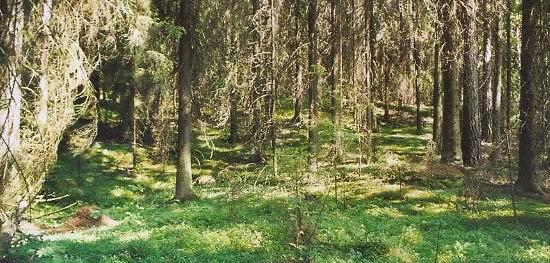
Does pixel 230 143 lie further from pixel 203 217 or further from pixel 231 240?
pixel 231 240

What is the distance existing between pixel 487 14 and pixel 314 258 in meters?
12.3

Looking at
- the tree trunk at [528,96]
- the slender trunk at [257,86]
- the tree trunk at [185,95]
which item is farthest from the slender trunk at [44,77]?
the tree trunk at [528,96]

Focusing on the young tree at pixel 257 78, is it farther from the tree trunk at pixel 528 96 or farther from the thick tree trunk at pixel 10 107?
the thick tree trunk at pixel 10 107

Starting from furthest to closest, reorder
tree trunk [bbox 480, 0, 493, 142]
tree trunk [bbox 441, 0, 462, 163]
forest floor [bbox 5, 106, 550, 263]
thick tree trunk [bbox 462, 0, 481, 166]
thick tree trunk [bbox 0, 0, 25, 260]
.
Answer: tree trunk [bbox 480, 0, 493, 142], tree trunk [bbox 441, 0, 462, 163], thick tree trunk [bbox 462, 0, 481, 166], forest floor [bbox 5, 106, 550, 263], thick tree trunk [bbox 0, 0, 25, 260]

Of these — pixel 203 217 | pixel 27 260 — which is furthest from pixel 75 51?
pixel 203 217

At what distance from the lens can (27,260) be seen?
8.37 meters

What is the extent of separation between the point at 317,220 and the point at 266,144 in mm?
11259

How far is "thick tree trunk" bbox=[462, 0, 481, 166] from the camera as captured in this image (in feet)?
51.5

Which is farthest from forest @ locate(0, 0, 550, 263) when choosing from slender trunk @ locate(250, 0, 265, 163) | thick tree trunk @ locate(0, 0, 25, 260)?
slender trunk @ locate(250, 0, 265, 163)

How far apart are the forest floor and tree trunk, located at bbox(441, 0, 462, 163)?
0.62 meters

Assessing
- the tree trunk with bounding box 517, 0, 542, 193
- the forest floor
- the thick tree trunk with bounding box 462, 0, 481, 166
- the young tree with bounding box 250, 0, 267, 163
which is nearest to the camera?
the forest floor

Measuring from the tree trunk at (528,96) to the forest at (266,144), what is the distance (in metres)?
0.04

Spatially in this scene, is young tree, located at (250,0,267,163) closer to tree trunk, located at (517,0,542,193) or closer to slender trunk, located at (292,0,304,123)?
slender trunk, located at (292,0,304,123)

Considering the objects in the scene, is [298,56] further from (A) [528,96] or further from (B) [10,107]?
(B) [10,107]
